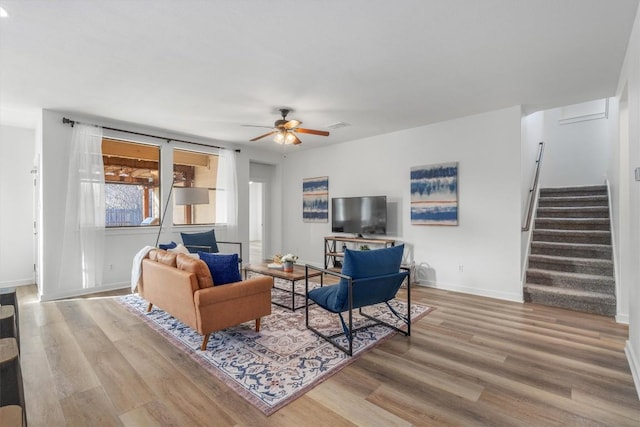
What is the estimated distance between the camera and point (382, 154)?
5.75 meters

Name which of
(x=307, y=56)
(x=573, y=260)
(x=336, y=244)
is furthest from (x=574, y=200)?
(x=307, y=56)

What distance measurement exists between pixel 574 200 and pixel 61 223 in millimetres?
8342

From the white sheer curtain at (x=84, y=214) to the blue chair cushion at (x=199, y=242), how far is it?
1201mm

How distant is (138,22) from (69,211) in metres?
3.45

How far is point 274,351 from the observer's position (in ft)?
9.14

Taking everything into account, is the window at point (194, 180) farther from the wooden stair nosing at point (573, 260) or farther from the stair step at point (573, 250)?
the stair step at point (573, 250)

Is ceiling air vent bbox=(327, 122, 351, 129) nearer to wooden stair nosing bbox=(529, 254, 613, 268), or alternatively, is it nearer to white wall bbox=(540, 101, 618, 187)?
wooden stair nosing bbox=(529, 254, 613, 268)

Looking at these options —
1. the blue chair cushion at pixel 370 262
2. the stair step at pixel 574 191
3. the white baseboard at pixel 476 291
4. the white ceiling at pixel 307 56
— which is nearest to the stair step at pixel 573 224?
the stair step at pixel 574 191

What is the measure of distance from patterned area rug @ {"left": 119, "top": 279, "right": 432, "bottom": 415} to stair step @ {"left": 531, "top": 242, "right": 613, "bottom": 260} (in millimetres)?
2361

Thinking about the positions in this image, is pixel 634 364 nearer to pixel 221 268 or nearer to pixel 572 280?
pixel 572 280

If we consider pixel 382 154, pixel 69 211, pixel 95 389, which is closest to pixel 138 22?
pixel 95 389

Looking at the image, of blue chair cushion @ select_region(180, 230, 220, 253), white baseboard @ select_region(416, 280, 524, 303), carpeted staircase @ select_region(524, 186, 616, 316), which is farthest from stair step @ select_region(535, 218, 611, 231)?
blue chair cushion @ select_region(180, 230, 220, 253)

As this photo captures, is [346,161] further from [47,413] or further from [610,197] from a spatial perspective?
[47,413]

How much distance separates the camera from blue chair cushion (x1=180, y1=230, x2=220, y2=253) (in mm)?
5215
